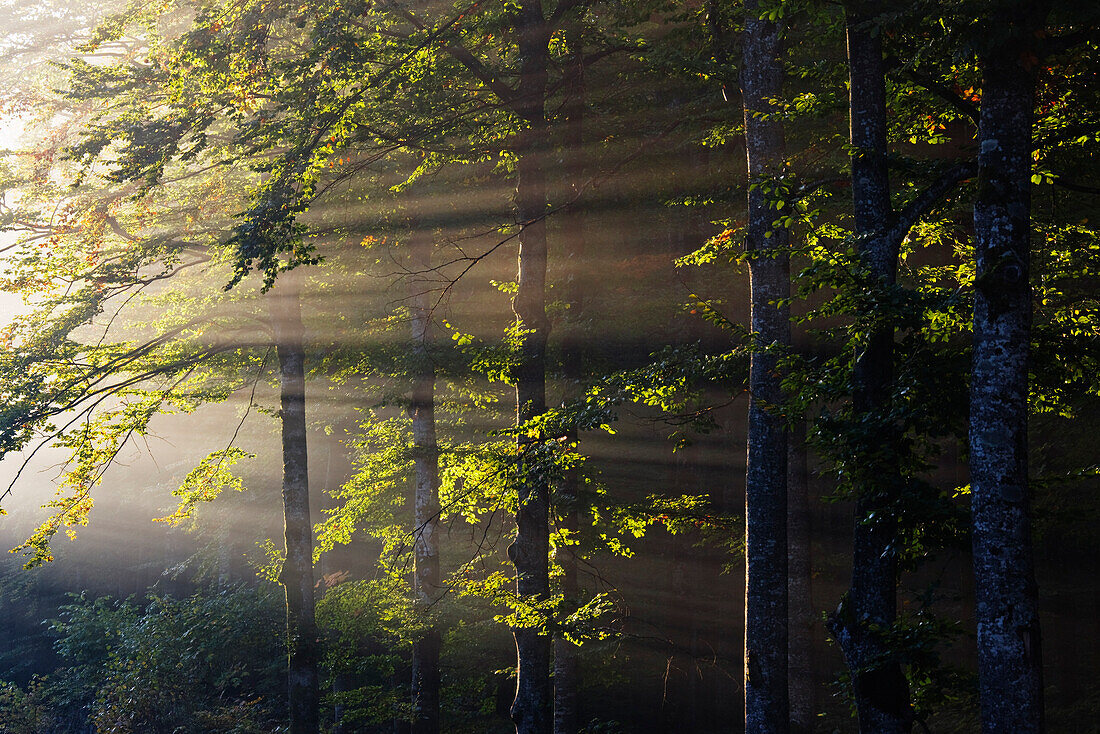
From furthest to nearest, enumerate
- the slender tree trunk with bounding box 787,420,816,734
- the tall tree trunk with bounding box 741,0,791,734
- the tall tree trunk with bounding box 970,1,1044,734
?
1. the slender tree trunk with bounding box 787,420,816,734
2. the tall tree trunk with bounding box 741,0,791,734
3. the tall tree trunk with bounding box 970,1,1044,734

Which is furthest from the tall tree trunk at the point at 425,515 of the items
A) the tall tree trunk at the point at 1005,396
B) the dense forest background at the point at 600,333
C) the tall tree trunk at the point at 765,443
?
the tall tree trunk at the point at 1005,396

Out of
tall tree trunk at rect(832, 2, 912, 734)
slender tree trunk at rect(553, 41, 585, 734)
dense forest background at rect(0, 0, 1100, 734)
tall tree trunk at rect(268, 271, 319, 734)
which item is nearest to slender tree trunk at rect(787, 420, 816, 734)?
dense forest background at rect(0, 0, 1100, 734)

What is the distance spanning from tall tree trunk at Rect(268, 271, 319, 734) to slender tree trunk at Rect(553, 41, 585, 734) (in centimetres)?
450

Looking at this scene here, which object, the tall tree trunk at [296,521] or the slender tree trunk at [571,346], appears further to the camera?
the tall tree trunk at [296,521]

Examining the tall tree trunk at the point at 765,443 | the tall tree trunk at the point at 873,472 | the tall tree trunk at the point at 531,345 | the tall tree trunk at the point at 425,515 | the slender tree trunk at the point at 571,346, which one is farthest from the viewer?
the tall tree trunk at the point at 425,515

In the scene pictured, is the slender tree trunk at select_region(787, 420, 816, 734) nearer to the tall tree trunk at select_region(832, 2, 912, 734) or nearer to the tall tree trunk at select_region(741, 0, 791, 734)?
the tall tree trunk at select_region(741, 0, 791, 734)

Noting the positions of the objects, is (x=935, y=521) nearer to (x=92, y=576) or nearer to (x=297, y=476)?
(x=297, y=476)

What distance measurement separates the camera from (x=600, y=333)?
55.5ft

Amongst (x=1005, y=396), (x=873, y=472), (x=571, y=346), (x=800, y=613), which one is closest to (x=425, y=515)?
(x=571, y=346)

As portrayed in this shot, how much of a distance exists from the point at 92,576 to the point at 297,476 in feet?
100

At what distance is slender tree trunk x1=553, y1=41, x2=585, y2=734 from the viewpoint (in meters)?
11.8

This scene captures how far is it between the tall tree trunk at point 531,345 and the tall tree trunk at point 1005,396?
5.71 m

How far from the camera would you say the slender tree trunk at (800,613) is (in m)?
11.1

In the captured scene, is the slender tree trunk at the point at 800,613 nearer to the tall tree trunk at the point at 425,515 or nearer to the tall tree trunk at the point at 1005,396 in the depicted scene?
the tall tree trunk at the point at 1005,396
